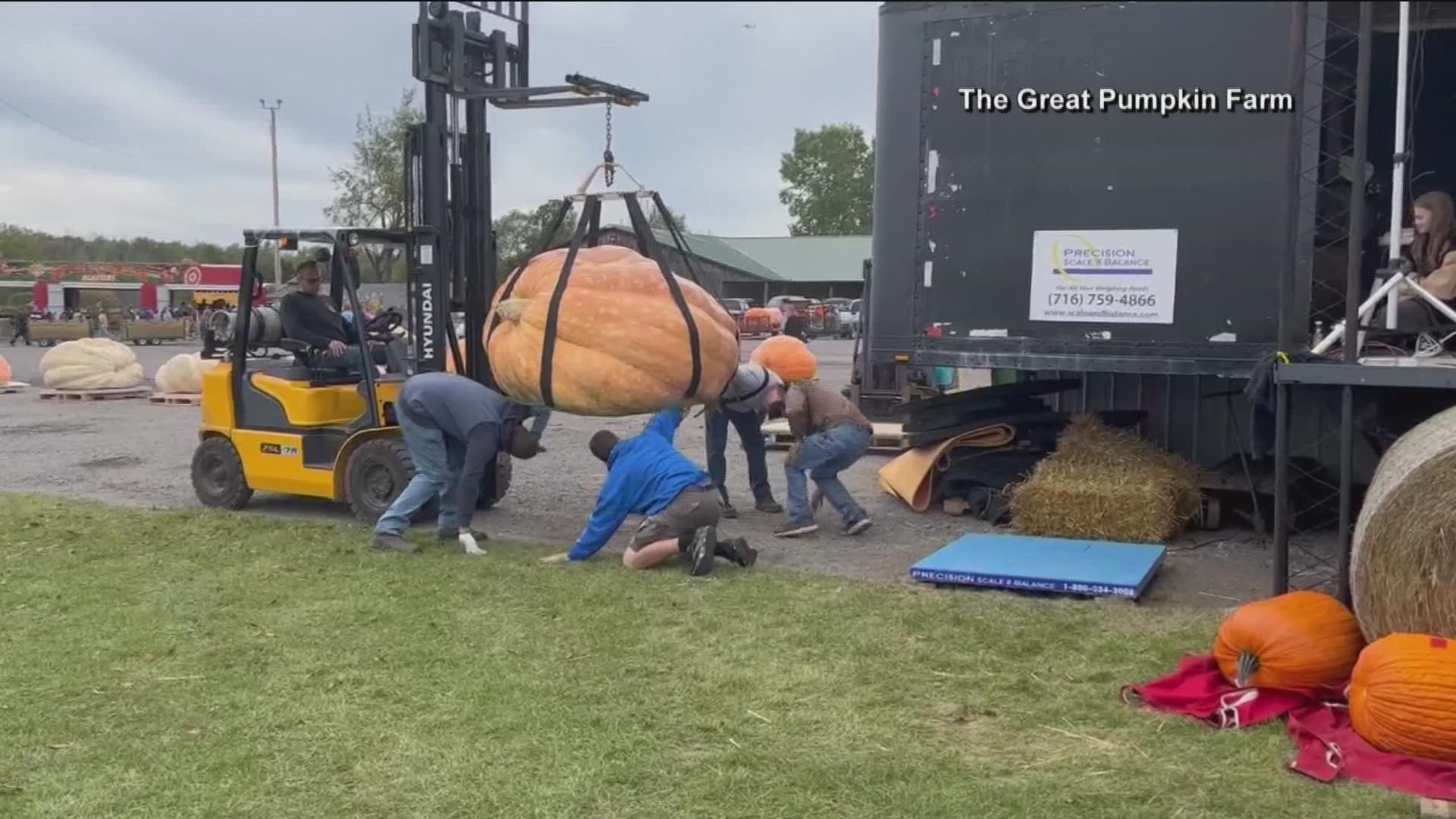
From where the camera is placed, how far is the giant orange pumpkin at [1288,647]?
17.4 ft

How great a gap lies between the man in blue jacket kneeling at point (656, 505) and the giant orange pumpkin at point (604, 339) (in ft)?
1.18

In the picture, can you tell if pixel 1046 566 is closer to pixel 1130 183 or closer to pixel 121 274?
pixel 1130 183

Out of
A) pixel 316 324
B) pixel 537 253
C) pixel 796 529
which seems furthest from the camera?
pixel 316 324

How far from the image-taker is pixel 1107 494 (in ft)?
29.8

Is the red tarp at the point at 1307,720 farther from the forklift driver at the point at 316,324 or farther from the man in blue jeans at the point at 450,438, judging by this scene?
the forklift driver at the point at 316,324

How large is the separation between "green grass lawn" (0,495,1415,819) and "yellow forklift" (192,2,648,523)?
1712 mm

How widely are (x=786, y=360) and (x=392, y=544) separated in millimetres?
3760

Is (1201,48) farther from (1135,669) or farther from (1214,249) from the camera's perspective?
(1135,669)

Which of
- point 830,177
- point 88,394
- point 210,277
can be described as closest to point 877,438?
point 88,394

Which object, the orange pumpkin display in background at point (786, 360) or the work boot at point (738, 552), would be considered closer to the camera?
the work boot at point (738, 552)

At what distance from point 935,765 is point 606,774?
3.95ft

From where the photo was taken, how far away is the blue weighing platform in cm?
728

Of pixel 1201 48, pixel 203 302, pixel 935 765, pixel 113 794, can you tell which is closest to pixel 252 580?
pixel 113 794

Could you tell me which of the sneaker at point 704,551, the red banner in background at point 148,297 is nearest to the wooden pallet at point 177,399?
the sneaker at point 704,551
